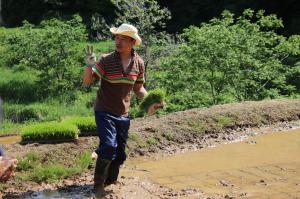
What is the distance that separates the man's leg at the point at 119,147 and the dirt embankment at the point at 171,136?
0.13 m

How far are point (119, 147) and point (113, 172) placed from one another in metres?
0.29

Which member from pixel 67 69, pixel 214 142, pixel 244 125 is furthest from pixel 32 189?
pixel 67 69

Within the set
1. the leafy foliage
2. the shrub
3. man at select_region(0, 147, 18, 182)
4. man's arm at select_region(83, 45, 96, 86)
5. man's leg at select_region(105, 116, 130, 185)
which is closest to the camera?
man at select_region(0, 147, 18, 182)

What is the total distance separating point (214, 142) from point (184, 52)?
11.7ft

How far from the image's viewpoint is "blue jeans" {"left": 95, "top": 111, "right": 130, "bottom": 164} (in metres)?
5.35

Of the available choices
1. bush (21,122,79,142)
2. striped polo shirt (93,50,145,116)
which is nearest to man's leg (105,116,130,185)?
striped polo shirt (93,50,145,116)

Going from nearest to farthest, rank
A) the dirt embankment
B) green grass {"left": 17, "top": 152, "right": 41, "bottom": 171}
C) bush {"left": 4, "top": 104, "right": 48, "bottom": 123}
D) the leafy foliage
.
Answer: the dirt embankment, green grass {"left": 17, "top": 152, "right": 41, "bottom": 171}, the leafy foliage, bush {"left": 4, "top": 104, "right": 48, "bottom": 123}

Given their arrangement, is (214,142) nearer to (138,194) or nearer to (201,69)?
(138,194)

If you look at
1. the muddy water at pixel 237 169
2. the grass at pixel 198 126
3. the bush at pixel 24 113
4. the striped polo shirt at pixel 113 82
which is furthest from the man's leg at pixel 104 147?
the bush at pixel 24 113

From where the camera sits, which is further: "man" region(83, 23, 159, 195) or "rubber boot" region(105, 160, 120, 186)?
"rubber boot" region(105, 160, 120, 186)

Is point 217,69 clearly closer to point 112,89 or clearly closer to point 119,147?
point 119,147

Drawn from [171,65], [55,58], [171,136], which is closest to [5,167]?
[171,136]

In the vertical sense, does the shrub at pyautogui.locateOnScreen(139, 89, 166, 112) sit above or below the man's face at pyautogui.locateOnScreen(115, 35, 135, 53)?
below

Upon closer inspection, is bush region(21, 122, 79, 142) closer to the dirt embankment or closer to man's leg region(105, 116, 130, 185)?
the dirt embankment
